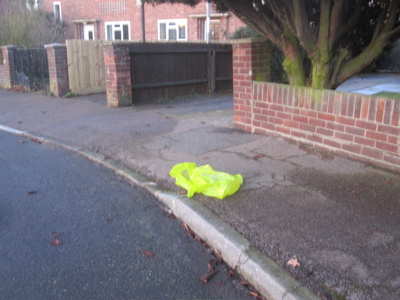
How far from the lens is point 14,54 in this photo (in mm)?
14523

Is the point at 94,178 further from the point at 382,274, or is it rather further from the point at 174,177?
the point at 382,274

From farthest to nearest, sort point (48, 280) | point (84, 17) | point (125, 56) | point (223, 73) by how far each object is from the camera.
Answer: point (84, 17) → point (223, 73) → point (125, 56) → point (48, 280)

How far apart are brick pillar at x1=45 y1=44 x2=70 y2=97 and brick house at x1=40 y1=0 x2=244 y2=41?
1248 cm

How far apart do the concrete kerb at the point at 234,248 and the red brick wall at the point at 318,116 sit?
2.31 meters

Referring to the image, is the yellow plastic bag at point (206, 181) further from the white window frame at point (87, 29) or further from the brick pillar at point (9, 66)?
the white window frame at point (87, 29)

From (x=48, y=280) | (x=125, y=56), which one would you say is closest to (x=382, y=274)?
(x=48, y=280)

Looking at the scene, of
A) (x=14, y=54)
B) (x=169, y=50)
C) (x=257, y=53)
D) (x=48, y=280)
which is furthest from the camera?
(x=14, y=54)

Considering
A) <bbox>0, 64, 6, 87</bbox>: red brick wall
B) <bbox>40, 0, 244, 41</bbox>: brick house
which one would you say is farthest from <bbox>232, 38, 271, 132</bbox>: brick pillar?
<bbox>40, 0, 244, 41</bbox>: brick house

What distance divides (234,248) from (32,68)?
12489mm

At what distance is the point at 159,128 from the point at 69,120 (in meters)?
2.45

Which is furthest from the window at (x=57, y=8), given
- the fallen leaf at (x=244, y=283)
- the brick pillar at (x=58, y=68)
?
the fallen leaf at (x=244, y=283)

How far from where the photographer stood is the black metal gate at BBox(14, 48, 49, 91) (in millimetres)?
13172

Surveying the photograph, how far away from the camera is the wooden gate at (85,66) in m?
12.2

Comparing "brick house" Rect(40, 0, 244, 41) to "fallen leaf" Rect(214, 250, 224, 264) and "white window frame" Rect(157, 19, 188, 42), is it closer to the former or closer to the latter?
"white window frame" Rect(157, 19, 188, 42)
